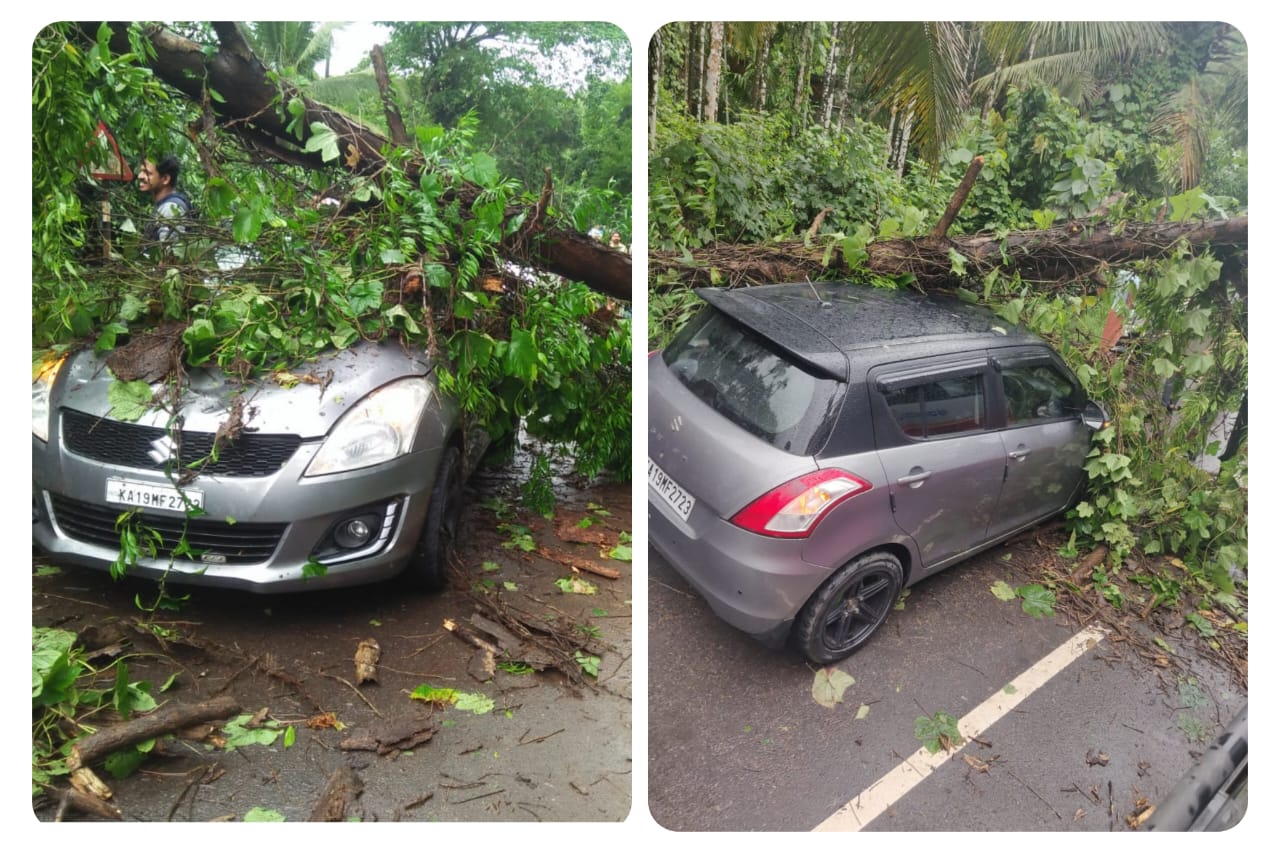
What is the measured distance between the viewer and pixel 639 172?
86.3 inches

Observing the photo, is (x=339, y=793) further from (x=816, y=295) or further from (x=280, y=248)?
(x=816, y=295)

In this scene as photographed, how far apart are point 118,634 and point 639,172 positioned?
6.01ft

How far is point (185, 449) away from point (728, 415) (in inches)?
55.8

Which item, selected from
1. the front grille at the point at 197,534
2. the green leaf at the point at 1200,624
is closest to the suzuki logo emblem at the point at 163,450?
the front grille at the point at 197,534

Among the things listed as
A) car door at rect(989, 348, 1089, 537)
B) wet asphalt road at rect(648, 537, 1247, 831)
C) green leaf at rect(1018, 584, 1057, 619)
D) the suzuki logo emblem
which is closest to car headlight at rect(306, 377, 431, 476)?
the suzuki logo emblem

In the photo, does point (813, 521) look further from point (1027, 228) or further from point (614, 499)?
point (1027, 228)

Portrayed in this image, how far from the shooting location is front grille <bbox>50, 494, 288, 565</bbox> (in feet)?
7.10

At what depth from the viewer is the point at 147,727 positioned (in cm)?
209

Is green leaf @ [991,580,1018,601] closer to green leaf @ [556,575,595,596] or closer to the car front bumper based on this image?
green leaf @ [556,575,595,596]

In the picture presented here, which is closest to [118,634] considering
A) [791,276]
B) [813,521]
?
[813,521]

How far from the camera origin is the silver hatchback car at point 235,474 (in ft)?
7.10

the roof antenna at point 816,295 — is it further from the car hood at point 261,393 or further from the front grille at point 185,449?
the front grille at point 185,449

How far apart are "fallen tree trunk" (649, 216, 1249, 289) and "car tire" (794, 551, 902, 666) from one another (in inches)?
30.7

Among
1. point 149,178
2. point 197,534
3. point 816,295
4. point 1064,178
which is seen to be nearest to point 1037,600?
point 816,295
